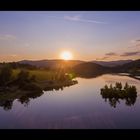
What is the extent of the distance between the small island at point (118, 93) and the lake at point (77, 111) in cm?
3

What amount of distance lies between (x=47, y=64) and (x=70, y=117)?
53 cm

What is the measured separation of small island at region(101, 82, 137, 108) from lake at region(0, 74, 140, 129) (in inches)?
1.1

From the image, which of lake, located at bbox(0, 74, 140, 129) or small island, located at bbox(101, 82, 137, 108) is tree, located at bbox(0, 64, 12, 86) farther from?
small island, located at bbox(101, 82, 137, 108)

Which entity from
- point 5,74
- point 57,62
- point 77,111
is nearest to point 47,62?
point 57,62

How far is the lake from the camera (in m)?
2.16

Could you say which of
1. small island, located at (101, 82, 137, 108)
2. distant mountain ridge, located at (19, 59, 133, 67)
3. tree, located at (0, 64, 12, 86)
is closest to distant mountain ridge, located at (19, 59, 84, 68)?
distant mountain ridge, located at (19, 59, 133, 67)

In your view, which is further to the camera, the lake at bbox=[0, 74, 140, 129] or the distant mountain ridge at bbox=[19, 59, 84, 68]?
the distant mountain ridge at bbox=[19, 59, 84, 68]

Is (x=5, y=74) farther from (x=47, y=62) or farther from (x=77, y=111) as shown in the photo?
(x=77, y=111)

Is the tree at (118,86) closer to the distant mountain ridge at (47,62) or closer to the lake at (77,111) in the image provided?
the lake at (77,111)

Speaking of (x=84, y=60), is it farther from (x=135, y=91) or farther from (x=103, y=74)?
(x=135, y=91)

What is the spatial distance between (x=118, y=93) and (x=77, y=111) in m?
0.40

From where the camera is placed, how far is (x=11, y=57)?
2357 mm
